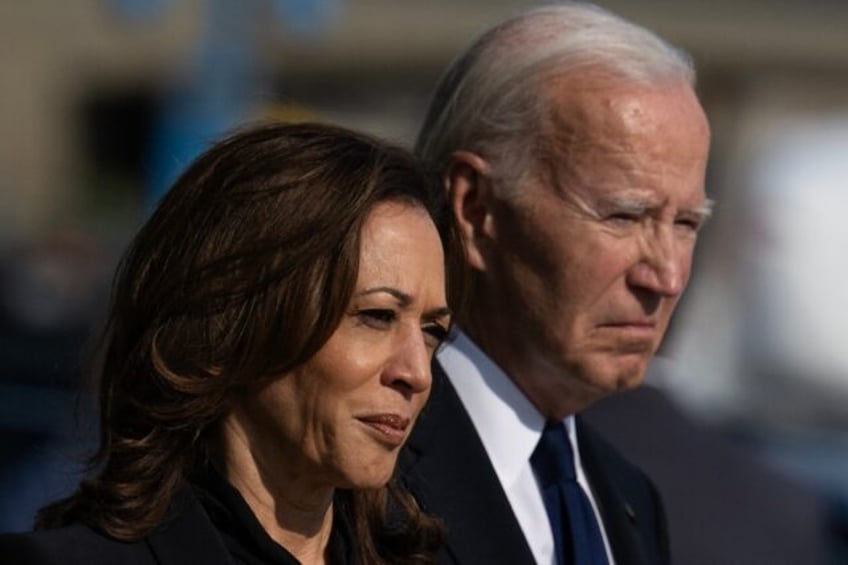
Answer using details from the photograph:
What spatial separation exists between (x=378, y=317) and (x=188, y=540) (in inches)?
16.1

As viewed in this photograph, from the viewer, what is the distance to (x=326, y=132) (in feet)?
11.4

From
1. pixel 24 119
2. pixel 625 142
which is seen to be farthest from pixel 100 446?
pixel 24 119

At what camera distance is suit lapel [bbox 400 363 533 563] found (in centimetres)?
388

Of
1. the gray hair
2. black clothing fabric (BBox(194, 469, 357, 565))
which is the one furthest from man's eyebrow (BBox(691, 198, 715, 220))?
black clothing fabric (BBox(194, 469, 357, 565))

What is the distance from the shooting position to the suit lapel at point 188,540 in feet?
10.5

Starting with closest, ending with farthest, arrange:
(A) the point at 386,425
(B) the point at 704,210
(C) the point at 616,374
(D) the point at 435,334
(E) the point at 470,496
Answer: (A) the point at 386,425 < (D) the point at 435,334 < (E) the point at 470,496 < (C) the point at 616,374 < (B) the point at 704,210

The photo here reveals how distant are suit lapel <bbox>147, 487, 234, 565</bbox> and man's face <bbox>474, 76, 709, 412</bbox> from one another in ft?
3.53

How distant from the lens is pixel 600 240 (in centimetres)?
416

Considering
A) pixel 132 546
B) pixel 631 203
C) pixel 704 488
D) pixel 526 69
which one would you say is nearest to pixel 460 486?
pixel 631 203

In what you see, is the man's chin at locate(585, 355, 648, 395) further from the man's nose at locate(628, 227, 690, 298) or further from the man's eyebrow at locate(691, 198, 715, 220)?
the man's eyebrow at locate(691, 198, 715, 220)

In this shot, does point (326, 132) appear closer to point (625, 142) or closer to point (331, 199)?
point (331, 199)

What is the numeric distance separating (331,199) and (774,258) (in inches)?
392

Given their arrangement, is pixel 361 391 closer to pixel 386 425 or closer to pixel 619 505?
pixel 386 425

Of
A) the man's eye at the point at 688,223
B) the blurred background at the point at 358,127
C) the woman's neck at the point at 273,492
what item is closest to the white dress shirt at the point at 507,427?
the man's eye at the point at 688,223
